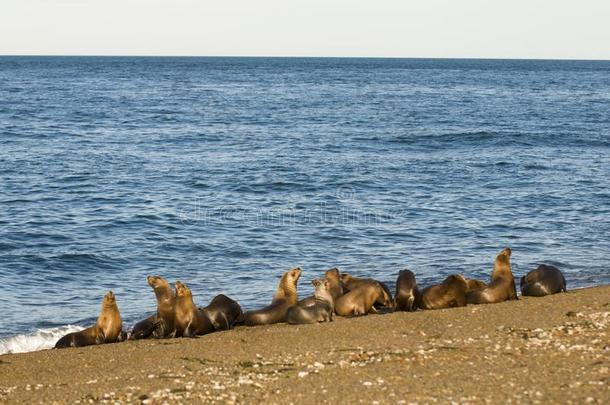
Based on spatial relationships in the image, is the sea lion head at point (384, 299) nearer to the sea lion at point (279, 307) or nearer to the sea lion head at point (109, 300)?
the sea lion at point (279, 307)

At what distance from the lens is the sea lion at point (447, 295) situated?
15.2 metres

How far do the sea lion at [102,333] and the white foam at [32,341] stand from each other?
74 cm

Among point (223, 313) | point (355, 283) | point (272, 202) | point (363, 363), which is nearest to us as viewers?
point (363, 363)

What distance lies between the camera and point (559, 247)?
21578 millimetres

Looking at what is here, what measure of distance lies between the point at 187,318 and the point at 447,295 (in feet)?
13.5

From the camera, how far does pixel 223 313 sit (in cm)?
1436

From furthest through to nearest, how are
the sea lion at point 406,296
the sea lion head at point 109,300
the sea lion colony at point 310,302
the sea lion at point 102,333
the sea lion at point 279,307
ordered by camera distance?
the sea lion at point 406,296, the sea lion at point 279,307, the sea lion head at point 109,300, the sea lion colony at point 310,302, the sea lion at point 102,333

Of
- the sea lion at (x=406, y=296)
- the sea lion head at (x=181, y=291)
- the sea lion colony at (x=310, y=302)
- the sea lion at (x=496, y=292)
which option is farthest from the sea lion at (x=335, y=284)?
the sea lion head at (x=181, y=291)

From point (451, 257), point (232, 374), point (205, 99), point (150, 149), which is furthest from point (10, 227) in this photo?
point (205, 99)

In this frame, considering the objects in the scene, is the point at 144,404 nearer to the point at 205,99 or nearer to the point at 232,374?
the point at 232,374

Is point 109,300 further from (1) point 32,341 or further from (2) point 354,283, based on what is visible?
(2) point 354,283

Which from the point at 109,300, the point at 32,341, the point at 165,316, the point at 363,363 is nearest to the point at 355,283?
the point at 165,316

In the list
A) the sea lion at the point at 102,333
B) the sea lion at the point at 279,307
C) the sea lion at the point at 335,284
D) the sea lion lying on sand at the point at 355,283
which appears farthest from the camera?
the sea lion lying on sand at the point at 355,283

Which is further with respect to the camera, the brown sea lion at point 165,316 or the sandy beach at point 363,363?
the brown sea lion at point 165,316
